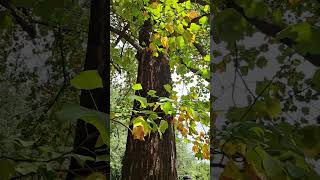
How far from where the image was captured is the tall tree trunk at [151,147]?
8.45m

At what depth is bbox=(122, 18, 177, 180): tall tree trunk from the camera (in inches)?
332

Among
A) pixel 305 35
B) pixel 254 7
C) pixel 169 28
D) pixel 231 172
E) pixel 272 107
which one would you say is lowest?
pixel 231 172

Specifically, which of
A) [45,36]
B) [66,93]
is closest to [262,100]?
[66,93]

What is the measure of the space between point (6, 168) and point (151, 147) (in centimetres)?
760

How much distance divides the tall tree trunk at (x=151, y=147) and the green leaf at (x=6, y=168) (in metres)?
7.10

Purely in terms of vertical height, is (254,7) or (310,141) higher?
(254,7)

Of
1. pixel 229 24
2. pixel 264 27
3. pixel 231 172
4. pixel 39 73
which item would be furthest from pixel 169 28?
pixel 231 172

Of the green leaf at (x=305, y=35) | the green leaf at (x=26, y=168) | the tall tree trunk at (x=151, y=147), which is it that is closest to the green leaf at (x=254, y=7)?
the green leaf at (x=305, y=35)

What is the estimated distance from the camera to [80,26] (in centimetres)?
173

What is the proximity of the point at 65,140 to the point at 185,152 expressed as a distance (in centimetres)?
2709

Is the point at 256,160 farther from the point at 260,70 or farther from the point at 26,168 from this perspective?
the point at 260,70

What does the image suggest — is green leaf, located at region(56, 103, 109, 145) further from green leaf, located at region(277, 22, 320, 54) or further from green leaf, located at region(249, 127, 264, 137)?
green leaf, located at region(277, 22, 320, 54)

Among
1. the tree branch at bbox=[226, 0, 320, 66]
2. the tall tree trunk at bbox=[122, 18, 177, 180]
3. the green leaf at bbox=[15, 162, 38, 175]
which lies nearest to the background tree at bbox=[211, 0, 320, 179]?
the tree branch at bbox=[226, 0, 320, 66]

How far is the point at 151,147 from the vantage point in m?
8.51
